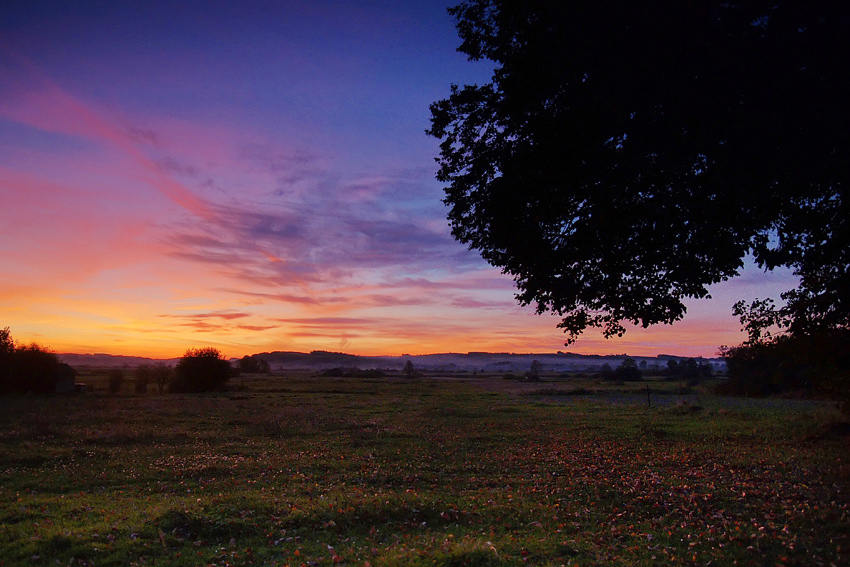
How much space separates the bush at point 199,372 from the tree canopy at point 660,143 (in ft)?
258

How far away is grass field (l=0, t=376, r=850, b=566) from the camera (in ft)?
30.6

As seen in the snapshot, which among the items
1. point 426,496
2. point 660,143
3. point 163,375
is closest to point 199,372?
point 163,375

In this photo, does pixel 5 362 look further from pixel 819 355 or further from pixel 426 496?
pixel 819 355

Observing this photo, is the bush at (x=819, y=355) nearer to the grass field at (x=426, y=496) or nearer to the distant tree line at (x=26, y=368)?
the grass field at (x=426, y=496)

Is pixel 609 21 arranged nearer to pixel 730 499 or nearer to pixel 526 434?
pixel 730 499

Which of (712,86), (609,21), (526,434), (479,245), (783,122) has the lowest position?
(526,434)

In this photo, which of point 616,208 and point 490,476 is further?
point 490,476

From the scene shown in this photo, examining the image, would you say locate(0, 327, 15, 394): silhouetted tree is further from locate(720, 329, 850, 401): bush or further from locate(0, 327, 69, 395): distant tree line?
locate(720, 329, 850, 401): bush

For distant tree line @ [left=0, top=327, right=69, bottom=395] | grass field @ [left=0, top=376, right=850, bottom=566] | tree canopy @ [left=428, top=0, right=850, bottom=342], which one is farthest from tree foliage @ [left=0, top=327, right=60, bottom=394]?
tree canopy @ [left=428, top=0, right=850, bottom=342]

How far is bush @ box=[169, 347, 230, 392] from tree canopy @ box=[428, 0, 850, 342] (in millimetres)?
78578

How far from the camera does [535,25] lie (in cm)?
1062

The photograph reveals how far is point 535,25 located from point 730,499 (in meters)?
12.7

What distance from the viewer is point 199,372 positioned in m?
80.2

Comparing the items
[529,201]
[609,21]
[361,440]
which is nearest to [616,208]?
[529,201]
